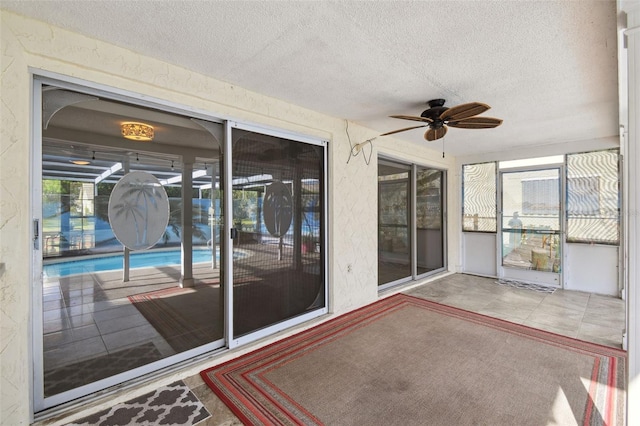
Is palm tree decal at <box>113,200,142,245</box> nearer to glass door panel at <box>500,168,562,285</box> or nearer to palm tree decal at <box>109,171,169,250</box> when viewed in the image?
palm tree decal at <box>109,171,169,250</box>

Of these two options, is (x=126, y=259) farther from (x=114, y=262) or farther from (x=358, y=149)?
(x=358, y=149)

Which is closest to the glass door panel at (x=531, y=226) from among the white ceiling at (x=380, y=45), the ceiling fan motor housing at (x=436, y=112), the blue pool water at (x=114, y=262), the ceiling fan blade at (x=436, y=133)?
the white ceiling at (x=380, y=45)

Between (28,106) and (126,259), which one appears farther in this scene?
(126,259)

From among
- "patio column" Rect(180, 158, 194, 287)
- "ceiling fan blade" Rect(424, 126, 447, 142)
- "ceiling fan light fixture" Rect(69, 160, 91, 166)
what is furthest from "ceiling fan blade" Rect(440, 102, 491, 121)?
"ceiling fan light fixture" Rect(69, 160, 91, 166)

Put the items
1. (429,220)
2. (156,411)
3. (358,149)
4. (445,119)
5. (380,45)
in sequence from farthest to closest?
1. (429,220)
2. (358,149)
3. (445,119)
4. (380,45)
5. (156,411)

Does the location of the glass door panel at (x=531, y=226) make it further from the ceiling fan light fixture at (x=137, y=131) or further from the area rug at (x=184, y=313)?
the ceiling fan light fixture at (x=137, y=131)

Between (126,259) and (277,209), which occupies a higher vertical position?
(277,209)

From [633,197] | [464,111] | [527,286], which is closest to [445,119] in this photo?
[464,111]

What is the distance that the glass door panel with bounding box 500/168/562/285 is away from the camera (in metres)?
4.98

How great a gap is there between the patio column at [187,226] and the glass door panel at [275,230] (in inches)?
14.9

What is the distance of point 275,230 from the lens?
3061 millimetres

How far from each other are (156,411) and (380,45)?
296 centimetres

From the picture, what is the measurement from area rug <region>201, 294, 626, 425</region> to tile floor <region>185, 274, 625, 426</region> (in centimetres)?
20

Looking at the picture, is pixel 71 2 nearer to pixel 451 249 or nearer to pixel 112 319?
pixel 112 319
